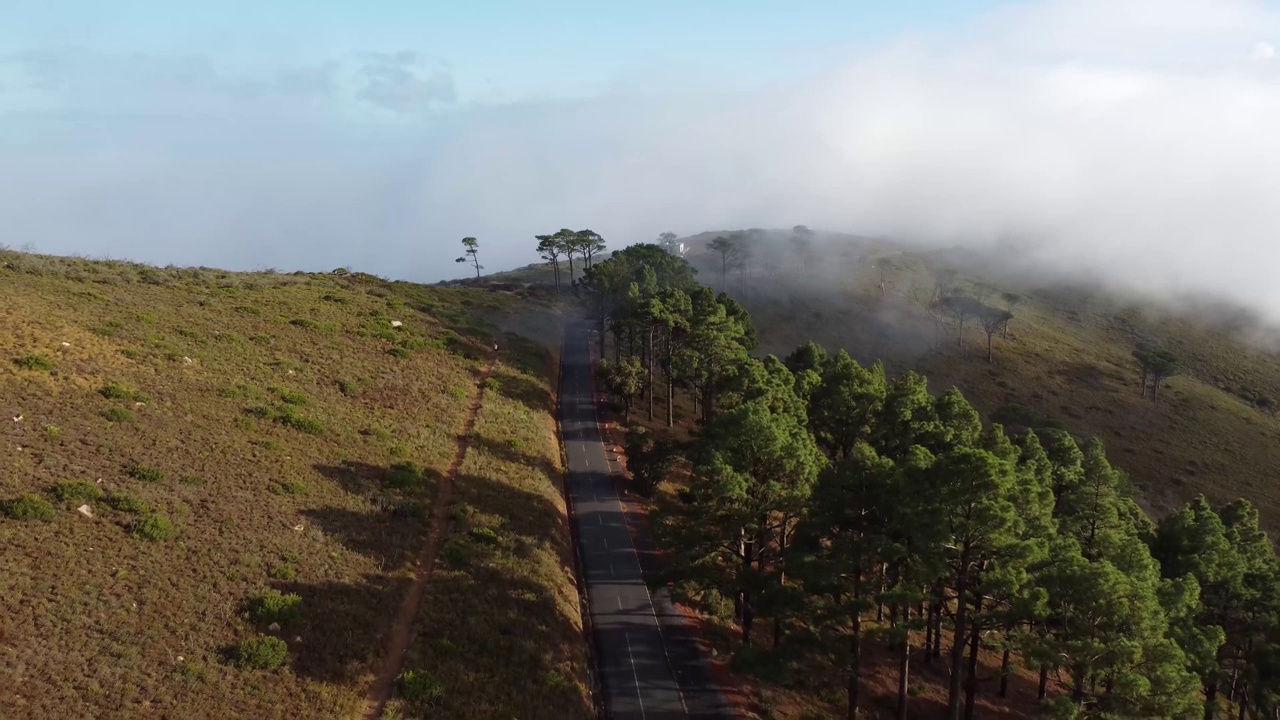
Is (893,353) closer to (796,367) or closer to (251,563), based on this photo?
(796,367)

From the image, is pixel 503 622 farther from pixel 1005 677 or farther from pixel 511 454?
pixel 1005 677

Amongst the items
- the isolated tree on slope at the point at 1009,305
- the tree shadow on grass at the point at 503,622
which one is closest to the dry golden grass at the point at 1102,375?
the isolated tree on slope at the point at 1009,305

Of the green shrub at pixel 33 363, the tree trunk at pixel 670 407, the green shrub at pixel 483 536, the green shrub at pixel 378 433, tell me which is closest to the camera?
the green shrub at pixel 483 536

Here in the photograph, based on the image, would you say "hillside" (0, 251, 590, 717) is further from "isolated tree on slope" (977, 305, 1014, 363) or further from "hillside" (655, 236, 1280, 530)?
"isolated tree on slope" (977, 305, 1014, 363)

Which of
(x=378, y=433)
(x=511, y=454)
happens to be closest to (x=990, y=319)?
(x=511, y=454)

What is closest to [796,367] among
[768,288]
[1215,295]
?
[768,288]

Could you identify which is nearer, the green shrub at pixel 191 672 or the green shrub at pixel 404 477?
the green shrub at pixel 191 672

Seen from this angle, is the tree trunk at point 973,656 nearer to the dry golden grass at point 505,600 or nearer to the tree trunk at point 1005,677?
the tree trunk at point 1005,677
